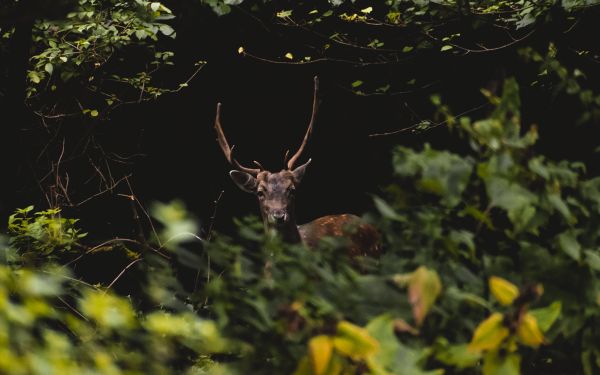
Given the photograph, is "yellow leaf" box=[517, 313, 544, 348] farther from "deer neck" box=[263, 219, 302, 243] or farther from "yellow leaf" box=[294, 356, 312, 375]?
"deer neck" box=[263, 219, 302, 243]

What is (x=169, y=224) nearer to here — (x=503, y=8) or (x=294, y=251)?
(x=294, y=251)

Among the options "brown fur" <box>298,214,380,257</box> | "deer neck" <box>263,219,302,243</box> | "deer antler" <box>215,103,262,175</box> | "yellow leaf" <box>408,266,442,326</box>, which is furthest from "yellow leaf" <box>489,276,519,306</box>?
"deer antler" <box>215,103,262,175</box>

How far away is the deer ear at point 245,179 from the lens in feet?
21.7

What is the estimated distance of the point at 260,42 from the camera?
27.1 feet

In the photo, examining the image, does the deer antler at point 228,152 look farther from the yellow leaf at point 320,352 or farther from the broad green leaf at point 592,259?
the yellow leaf at point 320,352

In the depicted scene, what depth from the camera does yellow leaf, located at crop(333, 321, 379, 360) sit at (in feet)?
5.38

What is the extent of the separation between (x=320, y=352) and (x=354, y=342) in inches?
2.6

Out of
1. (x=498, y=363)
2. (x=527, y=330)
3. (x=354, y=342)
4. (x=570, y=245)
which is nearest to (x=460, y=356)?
(x=498, y=363)

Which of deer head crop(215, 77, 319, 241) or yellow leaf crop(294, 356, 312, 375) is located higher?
yellow leaf crop(294, 356, 312, 375)

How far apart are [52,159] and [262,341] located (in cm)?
606

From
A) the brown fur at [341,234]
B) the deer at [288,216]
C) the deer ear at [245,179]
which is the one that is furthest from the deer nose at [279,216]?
the deer ear at [245,179]

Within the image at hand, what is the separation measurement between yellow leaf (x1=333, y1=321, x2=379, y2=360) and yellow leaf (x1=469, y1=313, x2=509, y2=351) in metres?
0.24

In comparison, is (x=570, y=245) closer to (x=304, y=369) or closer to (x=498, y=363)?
(x=498, y=363)

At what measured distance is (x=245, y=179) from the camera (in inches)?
263
